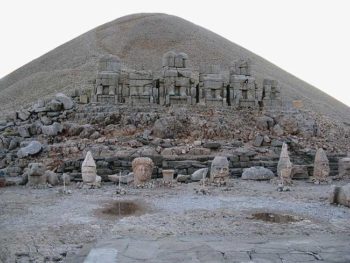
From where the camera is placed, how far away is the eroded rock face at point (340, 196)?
12766 millimetres

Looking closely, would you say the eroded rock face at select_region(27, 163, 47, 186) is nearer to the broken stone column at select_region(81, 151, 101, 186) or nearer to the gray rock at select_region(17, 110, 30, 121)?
the broken stone column at select_region(81, 151, 101, 186)

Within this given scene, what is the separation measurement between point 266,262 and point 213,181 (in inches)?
364

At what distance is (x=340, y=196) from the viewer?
13.0m

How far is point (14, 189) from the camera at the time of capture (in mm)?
16125

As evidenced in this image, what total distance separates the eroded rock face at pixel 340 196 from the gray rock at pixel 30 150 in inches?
456

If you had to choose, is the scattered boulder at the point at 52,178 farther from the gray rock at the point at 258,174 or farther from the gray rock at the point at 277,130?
the gray rock at the point at 277,130

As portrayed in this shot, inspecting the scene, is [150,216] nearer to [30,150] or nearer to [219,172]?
[219,172]

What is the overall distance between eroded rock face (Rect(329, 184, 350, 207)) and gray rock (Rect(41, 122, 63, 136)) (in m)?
12.3

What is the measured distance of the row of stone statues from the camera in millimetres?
23328

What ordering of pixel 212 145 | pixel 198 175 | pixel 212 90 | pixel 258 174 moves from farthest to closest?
pixel 212 90, pixel 212 145, pixel 258 174, pixel 198 175

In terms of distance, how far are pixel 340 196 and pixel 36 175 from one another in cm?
974

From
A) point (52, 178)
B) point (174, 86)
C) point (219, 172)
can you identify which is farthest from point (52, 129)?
point (219, 172)

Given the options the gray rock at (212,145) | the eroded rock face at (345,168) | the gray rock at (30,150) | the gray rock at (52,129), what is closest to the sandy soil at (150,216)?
the eroded rock face at (345,168)

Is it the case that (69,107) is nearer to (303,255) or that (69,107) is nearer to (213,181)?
(213,181)
